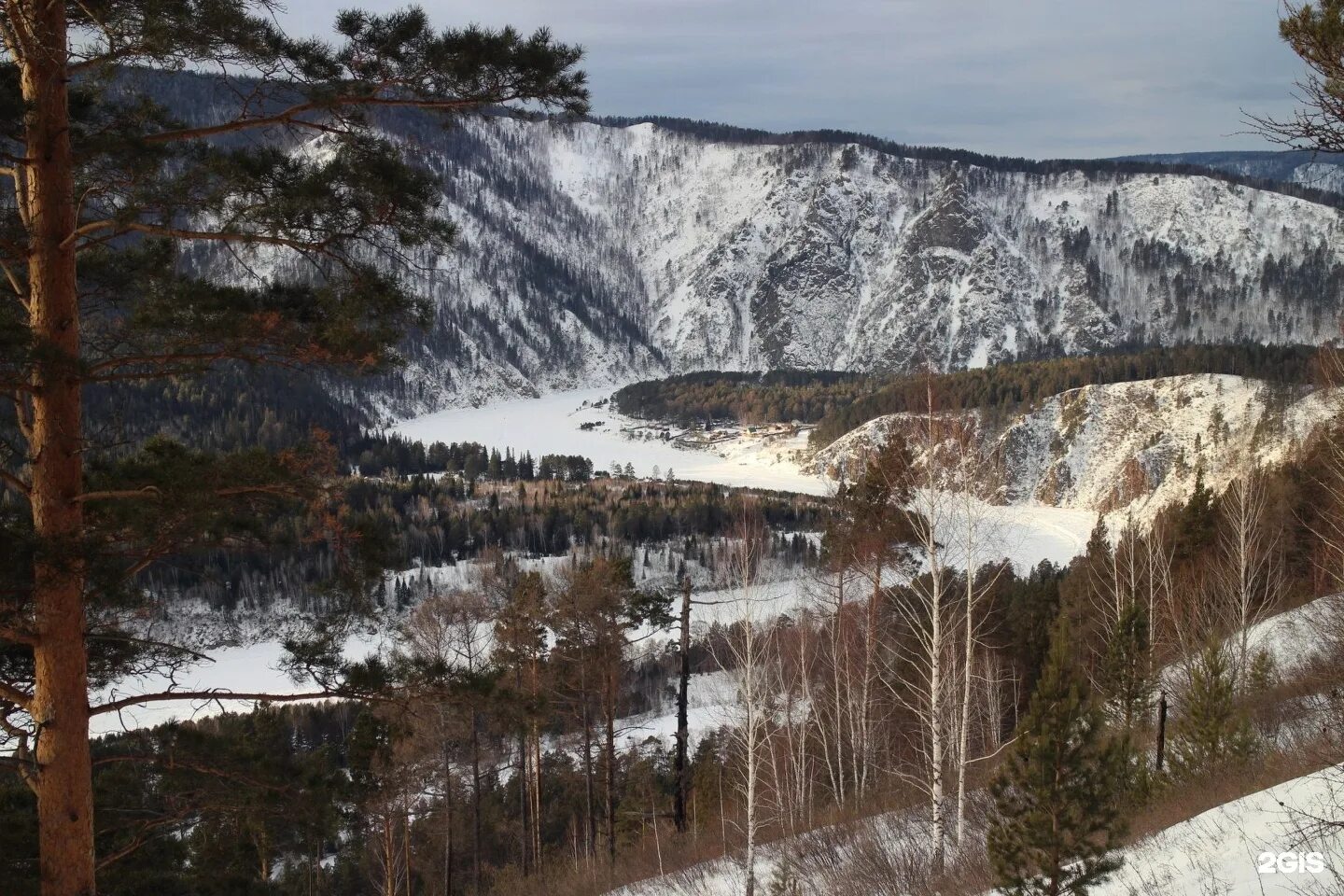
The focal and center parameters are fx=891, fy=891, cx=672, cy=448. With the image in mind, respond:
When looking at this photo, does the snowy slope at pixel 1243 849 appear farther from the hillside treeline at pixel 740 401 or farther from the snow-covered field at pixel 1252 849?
the hillside treeline at pixel 740 401

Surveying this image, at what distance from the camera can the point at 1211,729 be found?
554 inches

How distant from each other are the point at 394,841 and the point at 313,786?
26.6 meters

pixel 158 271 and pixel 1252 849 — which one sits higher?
pixel 158 271

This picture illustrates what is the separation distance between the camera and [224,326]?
7.24 m

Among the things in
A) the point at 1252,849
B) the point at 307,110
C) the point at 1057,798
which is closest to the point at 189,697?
the point at 307,110

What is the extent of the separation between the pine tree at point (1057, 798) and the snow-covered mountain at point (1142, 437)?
57.8 m

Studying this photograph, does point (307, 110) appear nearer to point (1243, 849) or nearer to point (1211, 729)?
point (1243, 849)

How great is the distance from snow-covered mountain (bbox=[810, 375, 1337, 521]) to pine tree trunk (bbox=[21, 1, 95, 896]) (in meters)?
62.0

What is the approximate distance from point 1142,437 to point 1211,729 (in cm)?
7694

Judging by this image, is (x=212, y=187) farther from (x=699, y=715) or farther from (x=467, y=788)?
(x=699, y=715)

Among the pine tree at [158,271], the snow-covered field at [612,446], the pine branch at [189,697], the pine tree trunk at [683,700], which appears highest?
the pine tree at [158,271]

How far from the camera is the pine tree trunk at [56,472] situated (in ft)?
20.9

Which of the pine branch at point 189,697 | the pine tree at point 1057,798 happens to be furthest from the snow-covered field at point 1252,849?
the pine branch at point 189,697

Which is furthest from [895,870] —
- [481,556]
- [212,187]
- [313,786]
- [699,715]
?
[481,556]
